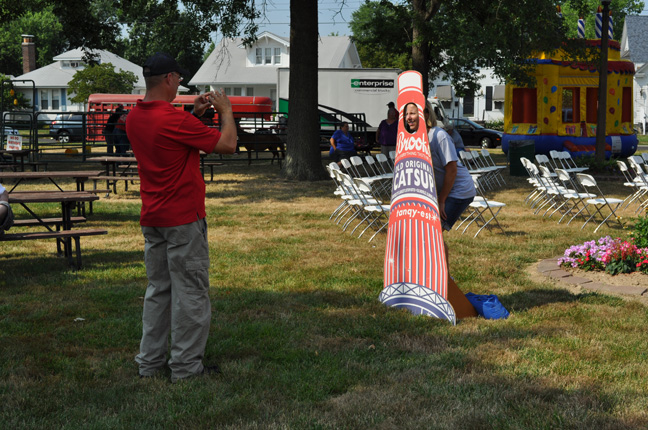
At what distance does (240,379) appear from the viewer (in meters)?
4.74

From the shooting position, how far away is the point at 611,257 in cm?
792

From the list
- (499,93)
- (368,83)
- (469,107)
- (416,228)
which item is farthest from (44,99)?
(416,228)

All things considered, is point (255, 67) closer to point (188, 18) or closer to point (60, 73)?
point (60, 73)

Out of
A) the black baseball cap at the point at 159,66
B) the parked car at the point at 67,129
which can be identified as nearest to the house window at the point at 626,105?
the parked car at the point at 67,129

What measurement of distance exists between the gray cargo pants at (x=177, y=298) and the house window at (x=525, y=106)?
65.2 feet

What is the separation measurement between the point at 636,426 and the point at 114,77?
5267 cm

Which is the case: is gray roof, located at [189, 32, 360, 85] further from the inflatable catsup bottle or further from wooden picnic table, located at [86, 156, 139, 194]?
the inflatable catsup bottle

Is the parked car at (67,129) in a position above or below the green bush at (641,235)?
above

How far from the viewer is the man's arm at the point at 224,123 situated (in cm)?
444

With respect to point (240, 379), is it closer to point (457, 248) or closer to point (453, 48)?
point (457, 248)

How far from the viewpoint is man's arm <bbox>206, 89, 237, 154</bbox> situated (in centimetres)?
444

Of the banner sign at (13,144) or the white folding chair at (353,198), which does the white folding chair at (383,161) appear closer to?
the white folding chair at (353,198)

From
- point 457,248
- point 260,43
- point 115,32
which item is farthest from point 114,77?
point 457,248

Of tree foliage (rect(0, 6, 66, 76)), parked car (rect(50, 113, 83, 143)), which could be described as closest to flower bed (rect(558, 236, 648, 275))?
parked car (rect(50, 113, 83, 143))
